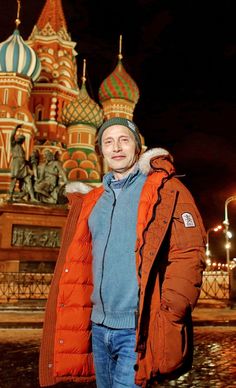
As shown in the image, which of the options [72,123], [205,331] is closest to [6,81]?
[72,123]

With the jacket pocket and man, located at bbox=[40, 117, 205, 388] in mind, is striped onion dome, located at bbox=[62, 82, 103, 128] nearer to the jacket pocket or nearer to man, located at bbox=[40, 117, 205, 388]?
man, located at bbox=[40, 117, 205, 388]

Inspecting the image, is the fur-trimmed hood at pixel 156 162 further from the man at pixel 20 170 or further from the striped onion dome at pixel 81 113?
the striped onion dome at pixel 81 113

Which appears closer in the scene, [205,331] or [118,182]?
[118,182]

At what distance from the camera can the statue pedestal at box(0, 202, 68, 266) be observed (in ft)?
52.9

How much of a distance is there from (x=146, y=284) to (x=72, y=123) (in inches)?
1637

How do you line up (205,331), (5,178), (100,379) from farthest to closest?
(5,178) < (205,331) < (100,379)

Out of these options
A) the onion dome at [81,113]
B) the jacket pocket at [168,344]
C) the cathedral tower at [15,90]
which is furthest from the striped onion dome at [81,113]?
the jacket pocket at [168,344]

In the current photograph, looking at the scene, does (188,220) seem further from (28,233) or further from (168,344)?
(28,233)

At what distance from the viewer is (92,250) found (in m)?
2.72

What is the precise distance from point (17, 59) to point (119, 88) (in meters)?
12.3

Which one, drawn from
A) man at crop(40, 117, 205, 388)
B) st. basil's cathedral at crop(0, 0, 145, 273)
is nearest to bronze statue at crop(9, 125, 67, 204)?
st. basil's cathedral at crop(0, 0, 145, 273)

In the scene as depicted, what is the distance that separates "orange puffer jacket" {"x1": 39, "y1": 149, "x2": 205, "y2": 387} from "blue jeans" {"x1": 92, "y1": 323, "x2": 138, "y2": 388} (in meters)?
0.12

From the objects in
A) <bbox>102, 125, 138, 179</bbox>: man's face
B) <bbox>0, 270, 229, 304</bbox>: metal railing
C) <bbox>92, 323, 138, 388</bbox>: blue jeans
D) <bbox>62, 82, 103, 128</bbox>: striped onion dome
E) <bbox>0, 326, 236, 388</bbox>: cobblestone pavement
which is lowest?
<bbox>0, 326, 236, 388</bbox>: cobblestone pavement

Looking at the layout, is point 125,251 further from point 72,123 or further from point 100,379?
point 72,123
